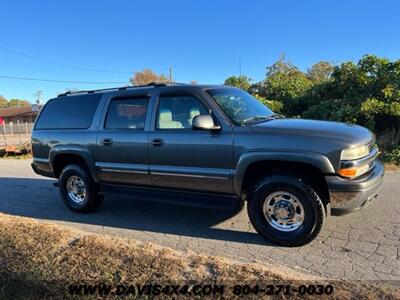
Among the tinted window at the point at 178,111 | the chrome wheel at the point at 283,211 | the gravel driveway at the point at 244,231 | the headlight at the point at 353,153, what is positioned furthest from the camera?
the tinted window at the point at 178,111

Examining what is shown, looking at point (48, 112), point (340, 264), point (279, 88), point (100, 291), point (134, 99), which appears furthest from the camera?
point (279, 88)

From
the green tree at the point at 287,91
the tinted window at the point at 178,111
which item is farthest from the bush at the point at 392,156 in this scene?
the tinted window at the point at 178,111

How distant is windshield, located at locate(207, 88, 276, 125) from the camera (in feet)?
17.2

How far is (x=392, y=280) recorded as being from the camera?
3.81 metres

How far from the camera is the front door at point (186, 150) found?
16.7ft

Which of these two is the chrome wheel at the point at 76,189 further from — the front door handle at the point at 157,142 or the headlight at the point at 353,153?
the headlight at the point at 353,153

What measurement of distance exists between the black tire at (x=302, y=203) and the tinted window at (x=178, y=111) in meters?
1.23

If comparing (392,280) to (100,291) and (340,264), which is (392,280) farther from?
(100,291)

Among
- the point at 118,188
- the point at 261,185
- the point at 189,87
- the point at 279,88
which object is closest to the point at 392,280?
the point at 261,185

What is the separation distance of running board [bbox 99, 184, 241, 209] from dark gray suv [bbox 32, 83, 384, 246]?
2 cm

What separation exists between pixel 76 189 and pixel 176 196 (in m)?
2.15

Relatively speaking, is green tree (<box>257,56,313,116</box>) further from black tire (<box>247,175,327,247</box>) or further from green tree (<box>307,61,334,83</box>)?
green tree (<box>307,61,334,83</box>)

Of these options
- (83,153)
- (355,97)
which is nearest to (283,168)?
(83,153)

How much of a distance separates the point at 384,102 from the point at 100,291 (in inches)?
409
